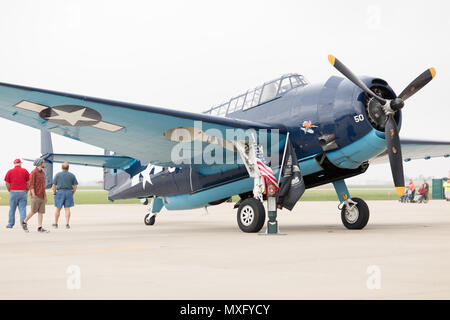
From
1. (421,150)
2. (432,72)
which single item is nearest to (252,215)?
(432,72)

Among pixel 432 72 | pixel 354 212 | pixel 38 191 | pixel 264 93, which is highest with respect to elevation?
pixel 432 72

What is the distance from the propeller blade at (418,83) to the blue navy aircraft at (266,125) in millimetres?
24

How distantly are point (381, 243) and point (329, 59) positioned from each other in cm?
451

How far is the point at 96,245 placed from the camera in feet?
32.3

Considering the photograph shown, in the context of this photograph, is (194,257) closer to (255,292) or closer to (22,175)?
(255,292)

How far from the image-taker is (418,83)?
11984 mm

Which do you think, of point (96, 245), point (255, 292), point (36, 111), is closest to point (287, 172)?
point (96, 245)

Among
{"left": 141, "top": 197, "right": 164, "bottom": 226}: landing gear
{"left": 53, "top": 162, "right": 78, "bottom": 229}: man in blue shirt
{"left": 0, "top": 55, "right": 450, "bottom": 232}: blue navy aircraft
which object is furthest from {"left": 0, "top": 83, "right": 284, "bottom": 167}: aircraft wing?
{"left": 141, "top": 197, "right": 164, "bottom": 226}: landing gear

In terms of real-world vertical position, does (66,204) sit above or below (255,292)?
above

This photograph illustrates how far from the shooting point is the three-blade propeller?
11.3 meters

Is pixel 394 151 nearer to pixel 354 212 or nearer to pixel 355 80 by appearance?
pixel 355 80

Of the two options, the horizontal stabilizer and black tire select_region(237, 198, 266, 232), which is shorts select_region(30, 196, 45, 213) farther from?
black tire select_region(237, 198, 266, 232)

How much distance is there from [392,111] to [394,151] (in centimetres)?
91

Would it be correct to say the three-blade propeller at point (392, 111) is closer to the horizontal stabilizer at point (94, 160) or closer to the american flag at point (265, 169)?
the american flag at point (265, 169)
